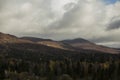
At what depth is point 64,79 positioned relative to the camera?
198 meters

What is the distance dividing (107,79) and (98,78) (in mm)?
5960

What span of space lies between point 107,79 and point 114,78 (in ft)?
22.5

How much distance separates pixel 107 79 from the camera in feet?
639

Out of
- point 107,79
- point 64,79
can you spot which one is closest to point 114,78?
point 107,79

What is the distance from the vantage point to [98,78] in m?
196

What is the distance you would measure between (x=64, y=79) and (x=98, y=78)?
892 inches

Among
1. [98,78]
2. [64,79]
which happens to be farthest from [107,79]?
[64,79]

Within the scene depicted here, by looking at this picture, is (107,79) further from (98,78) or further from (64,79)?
(64,79)

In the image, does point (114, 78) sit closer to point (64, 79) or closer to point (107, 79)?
point (107, 79)

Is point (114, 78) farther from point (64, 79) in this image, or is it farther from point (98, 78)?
point (64, 79)

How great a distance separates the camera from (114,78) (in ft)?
652

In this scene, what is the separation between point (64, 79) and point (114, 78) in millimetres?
33674
